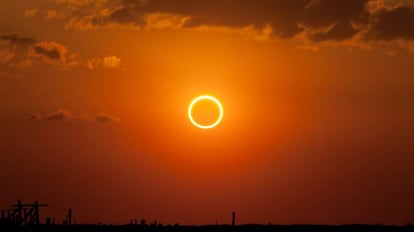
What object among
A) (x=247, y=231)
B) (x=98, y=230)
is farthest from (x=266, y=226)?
(x=98, y=230)

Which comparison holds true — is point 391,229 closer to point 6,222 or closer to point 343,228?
point 343,228

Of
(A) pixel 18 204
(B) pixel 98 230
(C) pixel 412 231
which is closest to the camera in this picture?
(C) pixel 412 231

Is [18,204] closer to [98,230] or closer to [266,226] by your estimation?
[98,230]

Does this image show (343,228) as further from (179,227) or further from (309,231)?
(179,227)

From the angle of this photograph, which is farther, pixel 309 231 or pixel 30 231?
pixel 30 231

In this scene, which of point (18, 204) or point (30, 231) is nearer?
point (30, 231)

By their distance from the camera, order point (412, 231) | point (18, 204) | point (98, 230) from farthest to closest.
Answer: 1. point (18, 204)
2. point (98, 230)
3. point (412, 231)

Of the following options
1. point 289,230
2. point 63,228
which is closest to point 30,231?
point 63,228
